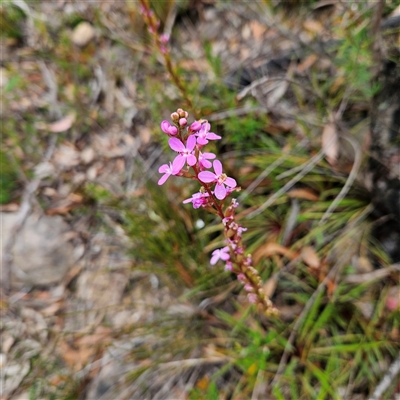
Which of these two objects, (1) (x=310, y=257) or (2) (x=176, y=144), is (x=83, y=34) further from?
(2) (x=176, y=144)

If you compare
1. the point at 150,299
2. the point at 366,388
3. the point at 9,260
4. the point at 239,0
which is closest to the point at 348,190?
the point at 366,388

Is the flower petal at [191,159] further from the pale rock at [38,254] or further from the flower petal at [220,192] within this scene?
the pale rock at [38,254]

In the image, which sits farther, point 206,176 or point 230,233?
point 230,233

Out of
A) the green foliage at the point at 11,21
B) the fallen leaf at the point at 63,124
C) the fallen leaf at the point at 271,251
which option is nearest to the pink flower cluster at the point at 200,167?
the fallen leaf at the point at 271,251

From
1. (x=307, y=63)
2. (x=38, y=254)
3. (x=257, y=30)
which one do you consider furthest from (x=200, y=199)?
(x=257, y=30)

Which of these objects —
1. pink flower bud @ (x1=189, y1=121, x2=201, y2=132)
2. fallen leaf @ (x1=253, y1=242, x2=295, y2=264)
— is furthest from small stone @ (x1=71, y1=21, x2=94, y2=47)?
pink flower bud @ (x1=189, y1=121, x2=201, y2=132)

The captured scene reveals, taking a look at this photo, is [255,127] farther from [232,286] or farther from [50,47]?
[50,47]

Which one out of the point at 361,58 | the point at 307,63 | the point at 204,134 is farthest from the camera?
the point at 307,63
